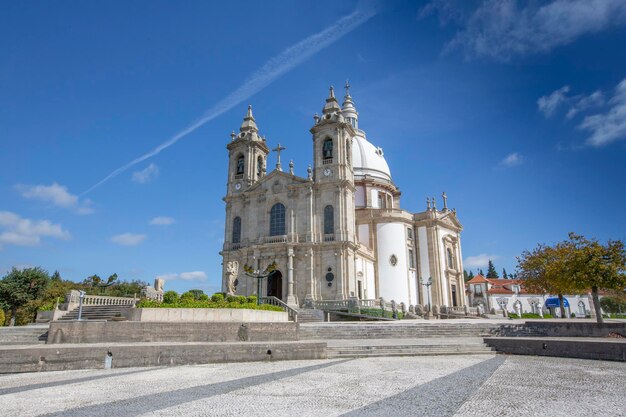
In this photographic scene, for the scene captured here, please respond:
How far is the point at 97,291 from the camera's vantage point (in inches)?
1527

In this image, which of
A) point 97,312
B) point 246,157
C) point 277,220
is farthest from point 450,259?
point 97,312

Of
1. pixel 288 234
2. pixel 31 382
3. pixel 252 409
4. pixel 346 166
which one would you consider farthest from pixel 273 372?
pixel 346 166

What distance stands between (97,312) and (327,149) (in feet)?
80.8

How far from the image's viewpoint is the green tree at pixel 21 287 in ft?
92.2

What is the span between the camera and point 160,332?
16.7 m

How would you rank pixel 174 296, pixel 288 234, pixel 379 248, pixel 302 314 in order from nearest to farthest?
pixel 174 296
pixel 302 314
pixel 288 234
pixel 379 248

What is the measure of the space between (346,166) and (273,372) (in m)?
29.7

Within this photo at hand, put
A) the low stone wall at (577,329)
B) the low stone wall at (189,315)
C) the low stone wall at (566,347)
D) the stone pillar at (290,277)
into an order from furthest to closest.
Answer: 1. the stone pillar at (290,277)
2. the low stone wall at (577,329)
3. the low stone wall at (189,315)
4. the low stone wall at (566,347)

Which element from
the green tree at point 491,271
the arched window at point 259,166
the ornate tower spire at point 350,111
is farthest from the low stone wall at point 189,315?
the green tree at point 491,271

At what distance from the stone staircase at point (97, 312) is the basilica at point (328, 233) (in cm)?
1054

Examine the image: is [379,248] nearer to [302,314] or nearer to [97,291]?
[302,314]

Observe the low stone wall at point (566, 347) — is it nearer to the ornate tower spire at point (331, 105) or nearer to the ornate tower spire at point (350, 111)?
the ornate tower spire at point (331, 105)

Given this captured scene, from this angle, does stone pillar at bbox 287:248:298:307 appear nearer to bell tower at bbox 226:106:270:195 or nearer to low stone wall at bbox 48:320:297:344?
bell tower at bbox 226:106:270:195

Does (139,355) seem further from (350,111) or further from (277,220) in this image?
(350,111)
